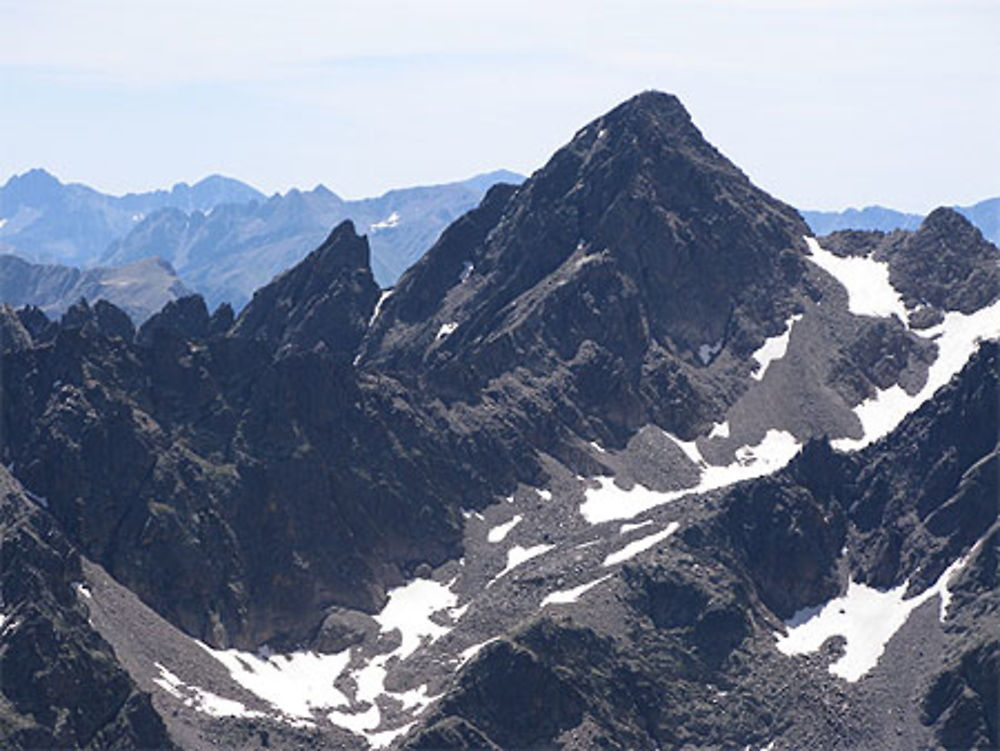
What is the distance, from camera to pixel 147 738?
19888 centimetres

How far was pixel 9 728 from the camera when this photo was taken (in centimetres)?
18975

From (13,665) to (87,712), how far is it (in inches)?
382

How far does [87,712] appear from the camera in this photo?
19950 centimetres

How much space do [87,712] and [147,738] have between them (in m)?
7.40

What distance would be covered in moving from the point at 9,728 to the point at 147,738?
16042 mm

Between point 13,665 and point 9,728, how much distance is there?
10303 mm

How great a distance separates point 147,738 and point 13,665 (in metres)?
16.9

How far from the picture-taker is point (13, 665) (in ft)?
651

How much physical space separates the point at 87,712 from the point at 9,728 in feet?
37.6
